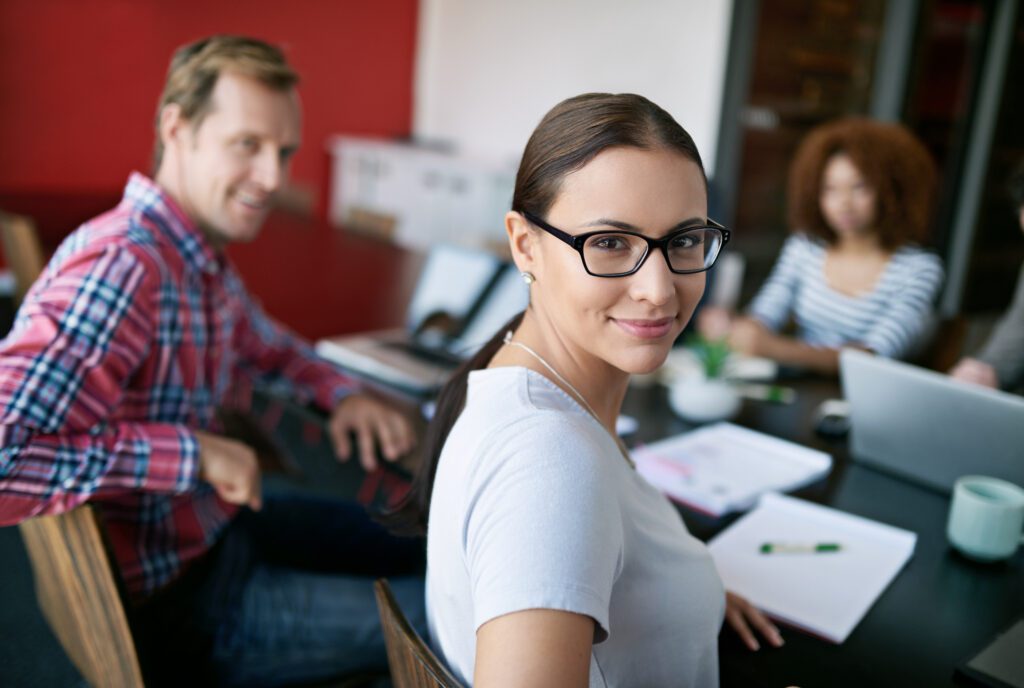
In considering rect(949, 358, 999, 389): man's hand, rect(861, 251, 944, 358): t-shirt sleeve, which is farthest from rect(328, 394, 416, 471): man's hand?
rect(861, 251, 944, 358): t-shirt sleeve

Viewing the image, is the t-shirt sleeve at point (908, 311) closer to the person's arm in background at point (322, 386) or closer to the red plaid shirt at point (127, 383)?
the person's arm in background at point (322, 386)

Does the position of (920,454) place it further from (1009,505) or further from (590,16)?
(590,16)

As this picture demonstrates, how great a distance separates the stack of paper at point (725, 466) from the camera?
140 centimetres

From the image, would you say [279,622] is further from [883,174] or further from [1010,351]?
[883,174]

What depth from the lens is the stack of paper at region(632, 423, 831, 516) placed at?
4.60 feet

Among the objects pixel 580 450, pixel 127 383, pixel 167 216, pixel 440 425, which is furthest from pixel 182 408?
pixel 580 450

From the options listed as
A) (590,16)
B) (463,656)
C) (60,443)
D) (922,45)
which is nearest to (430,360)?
(60,443)

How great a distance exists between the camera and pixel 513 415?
85 cm

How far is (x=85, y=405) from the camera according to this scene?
3.93 ft

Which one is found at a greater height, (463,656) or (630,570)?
(630,570)

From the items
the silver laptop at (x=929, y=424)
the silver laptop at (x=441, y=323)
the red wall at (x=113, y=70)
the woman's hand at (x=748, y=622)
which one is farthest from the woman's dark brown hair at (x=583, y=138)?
the red wall at (x=113, y=70)

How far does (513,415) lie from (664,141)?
305mm

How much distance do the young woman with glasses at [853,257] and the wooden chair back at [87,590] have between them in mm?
1572

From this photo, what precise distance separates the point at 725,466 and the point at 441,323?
89cm
